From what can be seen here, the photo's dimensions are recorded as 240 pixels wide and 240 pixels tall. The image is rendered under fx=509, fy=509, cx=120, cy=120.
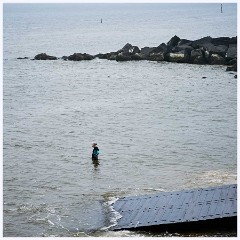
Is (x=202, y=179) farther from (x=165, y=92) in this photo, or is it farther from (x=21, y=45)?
(x=21, y=45)

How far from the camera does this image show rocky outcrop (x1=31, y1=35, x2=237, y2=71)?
183 ft

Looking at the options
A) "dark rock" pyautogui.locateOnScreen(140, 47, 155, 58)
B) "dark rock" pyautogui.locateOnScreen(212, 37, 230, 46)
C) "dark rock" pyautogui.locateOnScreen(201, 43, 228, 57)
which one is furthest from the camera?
"dark rock" pyautogui.locateOnScreen(140, 47, 155, 58)

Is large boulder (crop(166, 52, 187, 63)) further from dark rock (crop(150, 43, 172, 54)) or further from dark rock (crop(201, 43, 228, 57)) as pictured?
dark rock (crop(201, 43, 228, 57))

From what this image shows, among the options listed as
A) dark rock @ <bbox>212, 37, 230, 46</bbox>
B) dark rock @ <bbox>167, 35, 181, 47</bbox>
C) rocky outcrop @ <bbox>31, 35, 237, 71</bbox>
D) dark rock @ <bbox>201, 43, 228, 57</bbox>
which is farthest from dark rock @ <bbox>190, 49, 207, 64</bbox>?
dark rock @ <bbox>167, 35, 181, 47</bbox>

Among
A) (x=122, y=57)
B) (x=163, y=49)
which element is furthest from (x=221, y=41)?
(x=122, y=57)

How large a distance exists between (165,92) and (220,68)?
1286 cm

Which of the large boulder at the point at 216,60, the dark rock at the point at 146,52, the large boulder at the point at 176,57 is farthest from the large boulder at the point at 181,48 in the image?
the large boulder at the point at 216,60

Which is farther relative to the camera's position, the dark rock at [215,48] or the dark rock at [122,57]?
the dark rock at [122,57]

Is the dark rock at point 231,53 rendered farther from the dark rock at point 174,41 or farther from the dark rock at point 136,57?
the dark rock at point 136,57

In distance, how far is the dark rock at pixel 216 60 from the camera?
2179 inches

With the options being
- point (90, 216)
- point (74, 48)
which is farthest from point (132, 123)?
point (74, 48)

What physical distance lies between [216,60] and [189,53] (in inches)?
156

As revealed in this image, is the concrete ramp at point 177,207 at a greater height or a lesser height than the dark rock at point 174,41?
lesser

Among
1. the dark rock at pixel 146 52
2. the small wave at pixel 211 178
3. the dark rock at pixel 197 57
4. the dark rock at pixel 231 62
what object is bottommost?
the small wave at pixel 211 178
